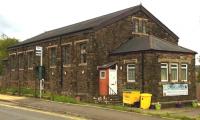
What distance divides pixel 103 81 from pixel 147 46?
4729 mm

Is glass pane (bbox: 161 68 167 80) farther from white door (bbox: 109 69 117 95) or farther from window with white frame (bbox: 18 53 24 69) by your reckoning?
window with white frame (bbox: 18 53 24 69)

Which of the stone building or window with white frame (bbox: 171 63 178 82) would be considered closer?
the stone building

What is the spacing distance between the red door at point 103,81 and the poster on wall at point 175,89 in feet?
14.9

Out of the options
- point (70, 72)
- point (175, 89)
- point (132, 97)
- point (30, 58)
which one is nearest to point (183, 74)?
point (175, 89)

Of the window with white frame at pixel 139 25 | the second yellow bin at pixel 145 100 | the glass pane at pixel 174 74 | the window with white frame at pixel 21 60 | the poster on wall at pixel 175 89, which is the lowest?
the second yellow bin at pixel 145 100

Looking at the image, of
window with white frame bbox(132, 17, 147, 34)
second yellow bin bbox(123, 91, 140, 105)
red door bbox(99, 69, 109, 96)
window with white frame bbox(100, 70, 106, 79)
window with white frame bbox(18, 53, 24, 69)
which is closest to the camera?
second yellow bin bbox(123, 91, 140, 105)

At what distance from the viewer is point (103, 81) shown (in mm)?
31766

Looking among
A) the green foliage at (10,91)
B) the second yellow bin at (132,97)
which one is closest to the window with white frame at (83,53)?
the second yellow bin at (132,97)

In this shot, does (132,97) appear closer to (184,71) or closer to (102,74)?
(102,74)

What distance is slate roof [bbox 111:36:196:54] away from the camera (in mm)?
29281

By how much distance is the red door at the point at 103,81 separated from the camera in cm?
3128

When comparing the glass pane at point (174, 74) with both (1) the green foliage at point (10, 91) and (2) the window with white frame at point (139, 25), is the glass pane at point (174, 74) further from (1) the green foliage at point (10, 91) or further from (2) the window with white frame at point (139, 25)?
(1) the green foliage at point (10, 91)

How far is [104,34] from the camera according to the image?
107ft

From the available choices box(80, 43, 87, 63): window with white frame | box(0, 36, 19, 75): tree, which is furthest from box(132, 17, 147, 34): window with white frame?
box(0, 36, 19, 75): tree
